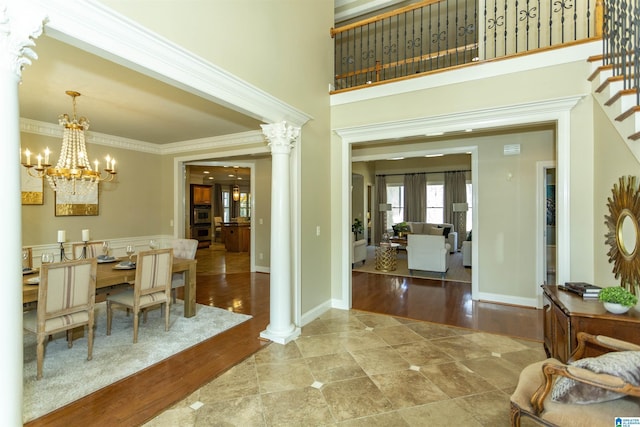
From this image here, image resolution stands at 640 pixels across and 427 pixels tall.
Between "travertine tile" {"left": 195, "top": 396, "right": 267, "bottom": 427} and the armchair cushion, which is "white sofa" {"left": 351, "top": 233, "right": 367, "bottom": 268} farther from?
the armchair cushion

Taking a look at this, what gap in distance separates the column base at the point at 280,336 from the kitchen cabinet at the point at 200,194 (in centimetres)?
889

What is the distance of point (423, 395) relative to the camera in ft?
7.91

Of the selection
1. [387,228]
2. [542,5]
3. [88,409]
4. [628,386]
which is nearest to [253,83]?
[88,409]

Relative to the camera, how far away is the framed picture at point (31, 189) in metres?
4.51

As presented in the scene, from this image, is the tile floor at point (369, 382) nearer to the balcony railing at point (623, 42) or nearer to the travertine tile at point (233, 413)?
the travertine tile at point (233, 413)

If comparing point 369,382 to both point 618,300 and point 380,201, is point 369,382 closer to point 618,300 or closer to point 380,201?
point 618,300

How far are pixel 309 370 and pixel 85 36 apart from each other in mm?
2927

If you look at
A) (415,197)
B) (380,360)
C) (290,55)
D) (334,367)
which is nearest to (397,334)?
(380,360)

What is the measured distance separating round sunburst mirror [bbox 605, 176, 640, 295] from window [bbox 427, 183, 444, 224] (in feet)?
30.3

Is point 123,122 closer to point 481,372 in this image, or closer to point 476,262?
point 481,372

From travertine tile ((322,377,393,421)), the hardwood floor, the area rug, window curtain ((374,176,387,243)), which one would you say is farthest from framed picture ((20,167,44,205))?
window curtain ((374,176,387,243))

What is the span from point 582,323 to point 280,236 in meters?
2.69

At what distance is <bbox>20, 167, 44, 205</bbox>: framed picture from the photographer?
4508mm

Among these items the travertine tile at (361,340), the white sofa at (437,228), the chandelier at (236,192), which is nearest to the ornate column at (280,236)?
the travertine tile at (361,340)
